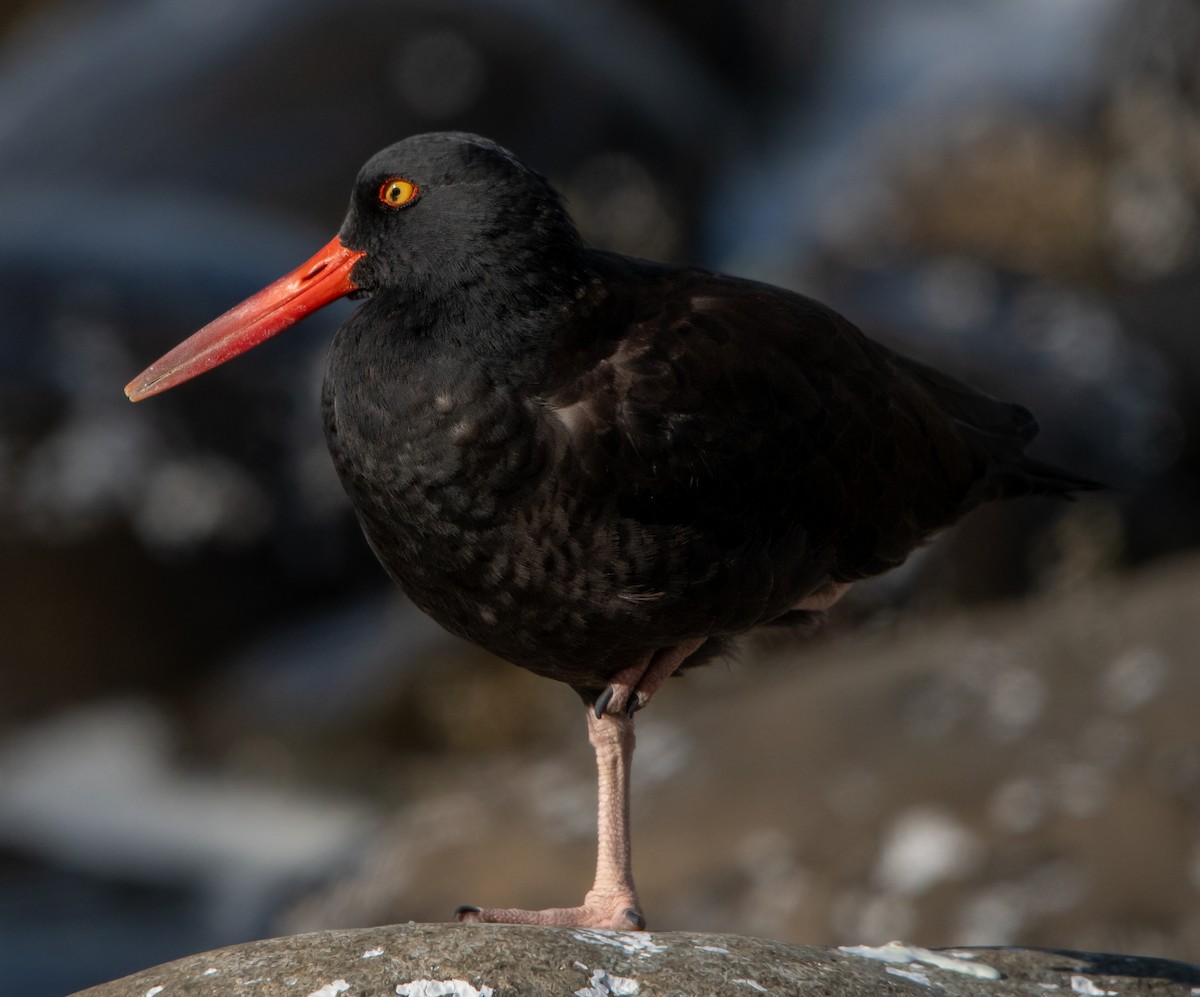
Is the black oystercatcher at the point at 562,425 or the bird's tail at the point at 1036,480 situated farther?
the bird's tail at the point at 1036,480

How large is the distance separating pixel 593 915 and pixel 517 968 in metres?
0.64

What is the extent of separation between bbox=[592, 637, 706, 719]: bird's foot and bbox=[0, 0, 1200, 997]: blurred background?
0.36 m

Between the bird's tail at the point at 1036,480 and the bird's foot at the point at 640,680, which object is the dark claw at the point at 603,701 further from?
the bird's tail at the point at 1036,480

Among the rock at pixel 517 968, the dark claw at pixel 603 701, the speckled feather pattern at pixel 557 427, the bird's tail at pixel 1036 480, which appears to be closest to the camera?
the rock at pixel 517 968

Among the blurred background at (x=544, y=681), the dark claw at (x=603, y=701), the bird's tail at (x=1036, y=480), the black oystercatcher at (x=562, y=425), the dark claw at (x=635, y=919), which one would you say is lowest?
the dark claw at (x=635, y=919)

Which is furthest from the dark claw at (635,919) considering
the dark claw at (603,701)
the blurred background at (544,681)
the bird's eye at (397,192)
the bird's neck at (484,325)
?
the bird's eye at (397,192)

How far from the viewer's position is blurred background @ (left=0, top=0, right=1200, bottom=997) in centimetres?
544

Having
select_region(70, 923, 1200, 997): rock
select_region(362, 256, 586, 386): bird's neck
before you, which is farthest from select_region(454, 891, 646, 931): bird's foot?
select_region(362, 256, 586, 386): bird's neck

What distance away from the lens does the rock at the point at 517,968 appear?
9.77 feet

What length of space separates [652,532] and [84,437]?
5935 mm

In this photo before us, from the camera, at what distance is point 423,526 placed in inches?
128

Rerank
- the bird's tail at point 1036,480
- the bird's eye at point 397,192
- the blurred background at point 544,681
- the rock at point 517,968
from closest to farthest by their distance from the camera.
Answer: the rock at point 517,968
the bird's eye at point 397,192
the bird's tail at point 1036,480
the blurred background at point 544,681

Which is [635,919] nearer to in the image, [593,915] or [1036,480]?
[593,915]

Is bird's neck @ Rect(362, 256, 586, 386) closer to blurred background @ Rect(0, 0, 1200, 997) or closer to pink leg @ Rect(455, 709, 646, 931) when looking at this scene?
pink leg @ Rect(455, 709, 646, 931)
